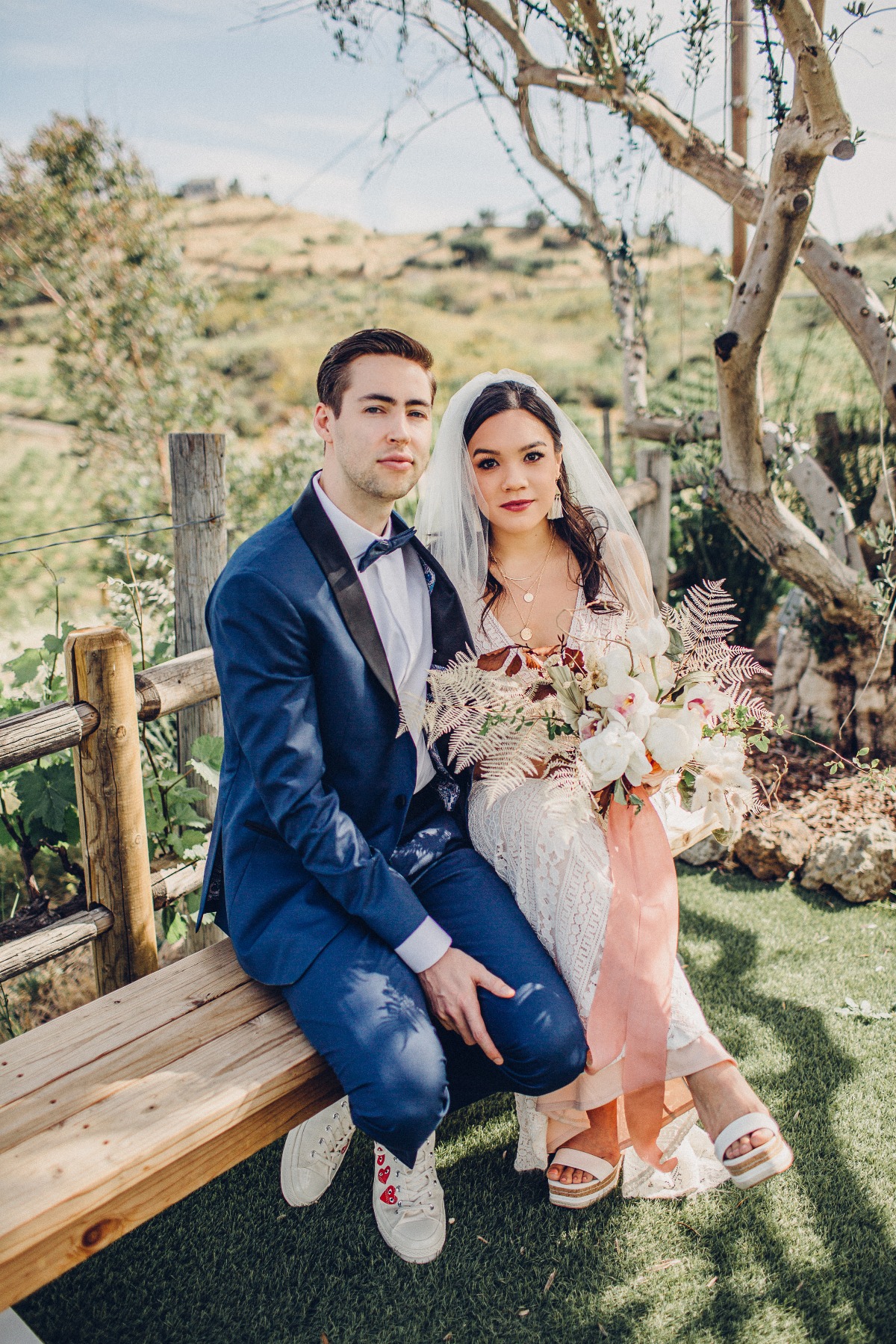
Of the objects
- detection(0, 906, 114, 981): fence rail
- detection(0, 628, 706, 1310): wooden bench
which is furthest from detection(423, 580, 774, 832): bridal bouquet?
detection(0, 906, 114, 981): fence rail

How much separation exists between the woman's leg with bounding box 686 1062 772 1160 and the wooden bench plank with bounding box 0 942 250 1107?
1.22 metres

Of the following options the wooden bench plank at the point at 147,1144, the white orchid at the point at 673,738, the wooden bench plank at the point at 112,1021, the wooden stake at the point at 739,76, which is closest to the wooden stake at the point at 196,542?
the wooden bench plank at the point at 112,1021

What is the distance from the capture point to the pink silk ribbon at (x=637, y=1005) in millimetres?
2162

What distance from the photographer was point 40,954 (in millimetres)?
2416

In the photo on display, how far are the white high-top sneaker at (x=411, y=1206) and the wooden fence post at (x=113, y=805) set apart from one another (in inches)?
38.3

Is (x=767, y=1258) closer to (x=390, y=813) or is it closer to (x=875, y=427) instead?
(x=390, y=813)

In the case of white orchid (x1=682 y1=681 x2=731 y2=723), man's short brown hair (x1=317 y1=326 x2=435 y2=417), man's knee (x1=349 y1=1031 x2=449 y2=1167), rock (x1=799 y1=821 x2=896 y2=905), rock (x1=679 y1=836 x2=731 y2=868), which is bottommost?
rock (x1=679 y1=836 x2=731 y2=868)

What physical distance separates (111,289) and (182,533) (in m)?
8.05

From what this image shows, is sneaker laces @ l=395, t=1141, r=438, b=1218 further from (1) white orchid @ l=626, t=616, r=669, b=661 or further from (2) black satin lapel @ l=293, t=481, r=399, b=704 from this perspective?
(1) white orchid @ l=626, t=616, r=669, b=661

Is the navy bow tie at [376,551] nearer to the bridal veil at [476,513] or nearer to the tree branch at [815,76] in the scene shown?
the bridal veil at [476,513]

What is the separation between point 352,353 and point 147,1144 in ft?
6.48

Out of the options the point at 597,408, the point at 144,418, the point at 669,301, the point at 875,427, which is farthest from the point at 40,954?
the point at 669,301

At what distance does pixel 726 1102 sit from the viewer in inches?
82.4

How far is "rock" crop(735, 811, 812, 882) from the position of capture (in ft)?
12.5
